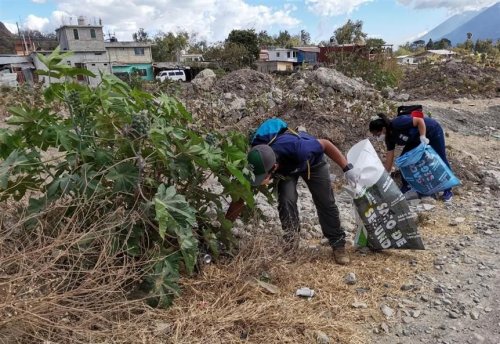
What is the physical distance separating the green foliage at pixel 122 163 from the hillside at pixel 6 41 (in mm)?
58859

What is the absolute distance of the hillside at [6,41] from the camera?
5469cm

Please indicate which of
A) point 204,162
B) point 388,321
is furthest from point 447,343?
point 204,162

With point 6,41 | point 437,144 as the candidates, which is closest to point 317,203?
point 437,144

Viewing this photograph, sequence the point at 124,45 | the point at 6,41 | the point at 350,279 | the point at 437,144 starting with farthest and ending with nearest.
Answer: the point at 6,41 < the point at 124,45 < the point at 437,144 < the point at 350,279

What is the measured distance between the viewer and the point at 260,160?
2.48m

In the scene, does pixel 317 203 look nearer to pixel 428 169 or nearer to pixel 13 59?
pixel 428 169

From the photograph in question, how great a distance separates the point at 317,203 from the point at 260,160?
75 centimetres

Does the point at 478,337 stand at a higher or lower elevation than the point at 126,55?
lower

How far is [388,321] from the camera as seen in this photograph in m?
2.35

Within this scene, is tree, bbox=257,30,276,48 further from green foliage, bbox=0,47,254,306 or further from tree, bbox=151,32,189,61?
green foliage, bbox=0,47,254,306

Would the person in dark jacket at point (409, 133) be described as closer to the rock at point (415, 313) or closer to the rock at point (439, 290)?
the rock at point (439, 290)

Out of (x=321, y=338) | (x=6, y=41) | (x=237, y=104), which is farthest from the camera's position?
(x=6, y=41)

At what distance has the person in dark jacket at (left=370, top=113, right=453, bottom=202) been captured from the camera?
13.8ft

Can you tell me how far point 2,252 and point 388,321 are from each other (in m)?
1.99
